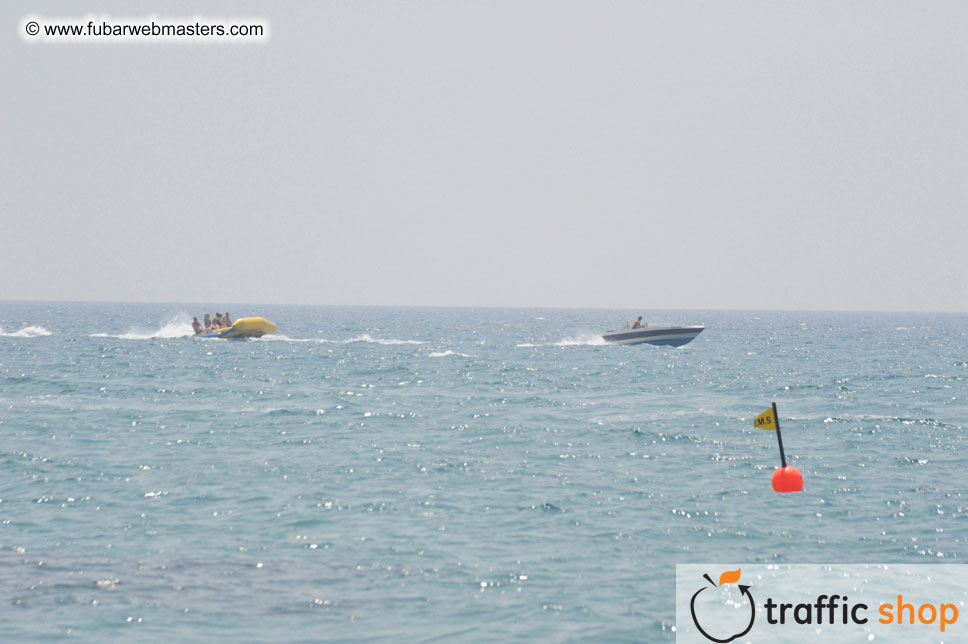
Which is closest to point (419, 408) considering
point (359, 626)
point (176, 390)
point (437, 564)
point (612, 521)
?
point (176, 390)

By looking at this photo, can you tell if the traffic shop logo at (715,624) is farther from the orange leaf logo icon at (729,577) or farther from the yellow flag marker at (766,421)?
the yellow flag marker at (766,421)

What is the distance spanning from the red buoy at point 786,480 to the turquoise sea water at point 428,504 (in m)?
1.27

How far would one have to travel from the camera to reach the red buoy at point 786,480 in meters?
15.6

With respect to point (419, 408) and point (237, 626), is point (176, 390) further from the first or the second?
point (237, 626)

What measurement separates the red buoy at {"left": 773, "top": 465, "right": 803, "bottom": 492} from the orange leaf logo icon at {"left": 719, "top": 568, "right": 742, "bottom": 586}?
158 cm

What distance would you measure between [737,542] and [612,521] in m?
2.53

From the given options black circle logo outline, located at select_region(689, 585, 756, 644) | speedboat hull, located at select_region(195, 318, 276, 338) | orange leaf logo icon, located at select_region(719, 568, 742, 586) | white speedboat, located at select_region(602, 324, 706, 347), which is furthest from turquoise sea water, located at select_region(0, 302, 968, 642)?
speedboat hull, located at select_region(195, 318, 276, 338)

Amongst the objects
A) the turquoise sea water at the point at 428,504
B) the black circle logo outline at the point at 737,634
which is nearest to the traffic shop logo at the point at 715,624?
the black circle logo outline at the point at 737,634

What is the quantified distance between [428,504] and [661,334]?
181 feet

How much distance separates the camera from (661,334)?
72.5m

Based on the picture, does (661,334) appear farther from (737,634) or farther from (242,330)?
(737,634)

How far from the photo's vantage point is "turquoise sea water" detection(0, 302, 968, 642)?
43.6ft

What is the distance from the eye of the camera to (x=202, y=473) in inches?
898

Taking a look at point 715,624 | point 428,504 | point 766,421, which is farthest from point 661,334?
point 715,624
